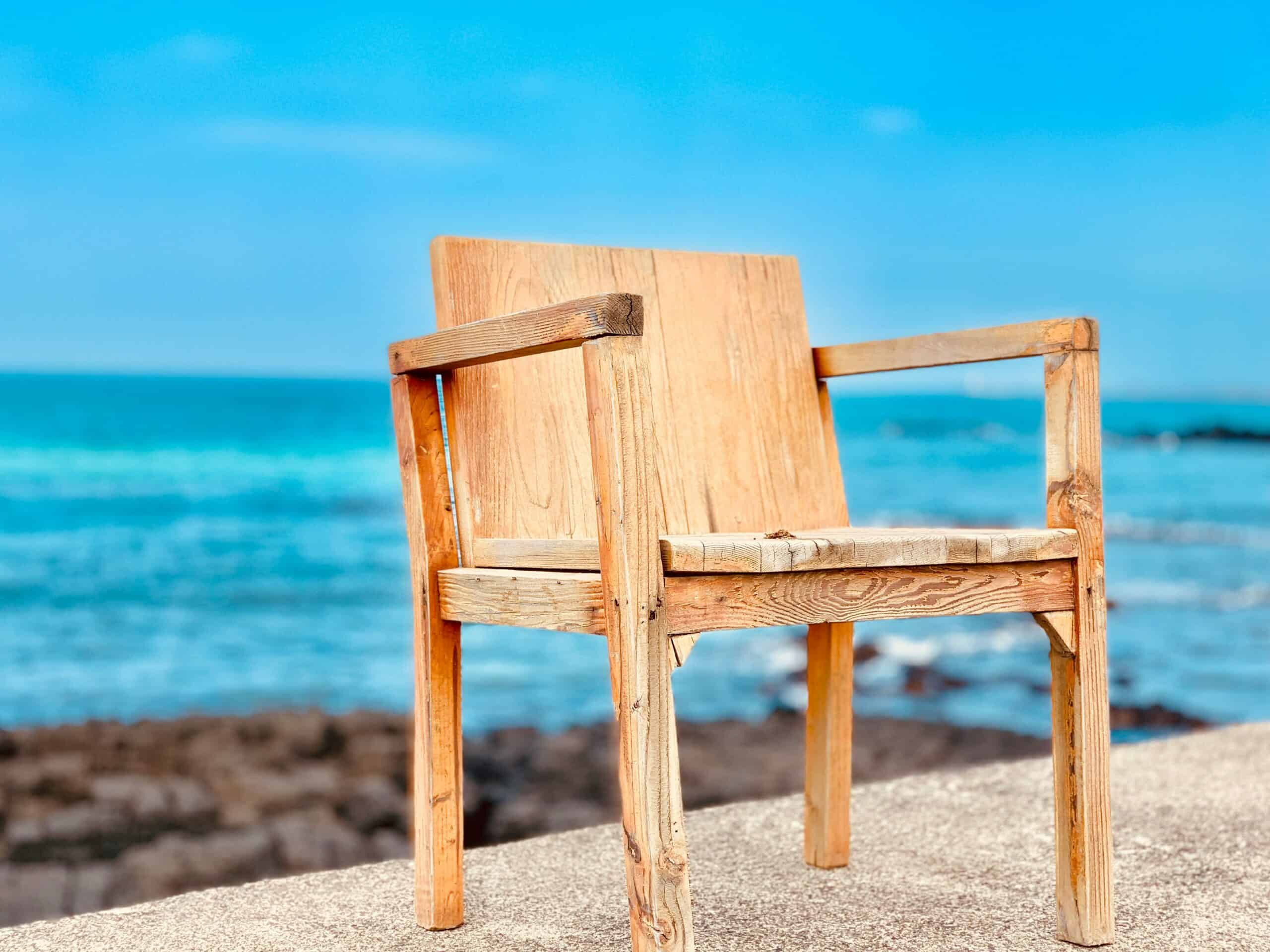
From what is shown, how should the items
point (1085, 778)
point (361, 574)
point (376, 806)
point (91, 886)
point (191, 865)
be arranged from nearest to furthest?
point (1085, 778) < point (91, 886) < point (191, 865) < point (376, 806) < point (361, 574)

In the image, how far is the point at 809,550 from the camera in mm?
1480

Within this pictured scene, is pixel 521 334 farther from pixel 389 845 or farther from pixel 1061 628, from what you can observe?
pixel 389 845

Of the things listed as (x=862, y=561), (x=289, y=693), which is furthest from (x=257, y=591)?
(x=862, y=561)

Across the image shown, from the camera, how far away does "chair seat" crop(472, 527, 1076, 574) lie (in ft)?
4.71

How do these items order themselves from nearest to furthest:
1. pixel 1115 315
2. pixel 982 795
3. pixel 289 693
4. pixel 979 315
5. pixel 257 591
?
pixel 982 795 < pixel 289 693 < pixel 257 591 < pixel 1115 315 < pixel 979 315

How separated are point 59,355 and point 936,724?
1746 centimetres

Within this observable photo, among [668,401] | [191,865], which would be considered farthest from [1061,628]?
[191,865]

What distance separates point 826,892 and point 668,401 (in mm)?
813

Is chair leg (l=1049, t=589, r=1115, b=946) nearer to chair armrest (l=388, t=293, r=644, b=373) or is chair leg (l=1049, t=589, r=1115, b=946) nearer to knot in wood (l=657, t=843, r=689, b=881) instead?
knot in wood (l=657, t=843, r=689, b=881)

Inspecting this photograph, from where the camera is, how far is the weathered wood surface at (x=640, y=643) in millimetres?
1384

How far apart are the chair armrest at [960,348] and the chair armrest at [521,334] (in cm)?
57

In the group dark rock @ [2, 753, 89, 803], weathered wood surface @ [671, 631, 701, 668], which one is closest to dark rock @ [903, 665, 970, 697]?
dark rock @ [2, 753, 89, 803]

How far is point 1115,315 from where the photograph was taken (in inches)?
637

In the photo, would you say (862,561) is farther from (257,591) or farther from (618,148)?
(618,148)
